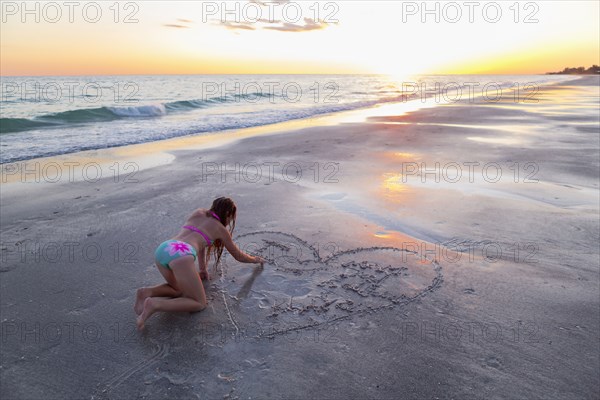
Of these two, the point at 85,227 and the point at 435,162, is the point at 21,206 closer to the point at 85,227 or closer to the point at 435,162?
the point at 85,227

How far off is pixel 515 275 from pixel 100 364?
13.7 ft

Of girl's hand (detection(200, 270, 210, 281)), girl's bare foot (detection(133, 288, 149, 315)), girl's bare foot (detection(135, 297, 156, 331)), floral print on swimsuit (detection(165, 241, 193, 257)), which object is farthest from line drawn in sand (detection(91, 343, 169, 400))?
girl's hand (detection(200, 270, 210, 281))

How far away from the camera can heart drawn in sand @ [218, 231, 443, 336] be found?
12.1ft

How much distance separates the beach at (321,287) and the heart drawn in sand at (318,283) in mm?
22

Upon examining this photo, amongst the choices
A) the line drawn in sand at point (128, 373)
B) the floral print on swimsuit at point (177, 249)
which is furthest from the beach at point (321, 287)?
the floral print on swimsuit at point (177, 249)

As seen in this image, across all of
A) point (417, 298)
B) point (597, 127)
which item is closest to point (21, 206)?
point (417, 298)

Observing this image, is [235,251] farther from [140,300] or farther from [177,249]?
[140,300]

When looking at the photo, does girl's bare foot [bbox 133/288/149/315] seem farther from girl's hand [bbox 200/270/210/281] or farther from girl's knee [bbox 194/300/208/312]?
girl's hand [bbox 200/270/210/281]

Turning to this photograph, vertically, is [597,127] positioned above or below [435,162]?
above

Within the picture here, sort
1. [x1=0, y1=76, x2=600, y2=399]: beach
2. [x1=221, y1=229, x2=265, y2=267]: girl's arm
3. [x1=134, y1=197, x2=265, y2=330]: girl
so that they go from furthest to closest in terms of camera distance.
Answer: [x1=221, y1=229, x2=265, y2=267]: girl's arm
[x1=134, y1=197, x2=265, y2=330]: girl
[x1=0, y1=76, x2=600, y2=399]: beach

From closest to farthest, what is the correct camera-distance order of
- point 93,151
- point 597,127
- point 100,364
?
point 100,364 < point 93,151 < point 597,127

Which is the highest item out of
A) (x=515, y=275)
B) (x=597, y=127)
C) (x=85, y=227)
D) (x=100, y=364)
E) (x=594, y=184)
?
(x=597, y=127)

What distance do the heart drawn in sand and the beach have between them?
0.8 inches

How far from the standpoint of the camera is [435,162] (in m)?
9.56
